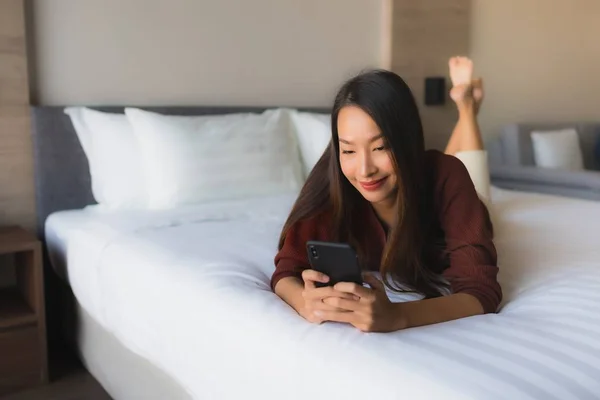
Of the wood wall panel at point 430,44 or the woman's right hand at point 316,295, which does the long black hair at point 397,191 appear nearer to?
the woman's right hand at point 316,295

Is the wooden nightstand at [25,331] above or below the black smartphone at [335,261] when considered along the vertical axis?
below

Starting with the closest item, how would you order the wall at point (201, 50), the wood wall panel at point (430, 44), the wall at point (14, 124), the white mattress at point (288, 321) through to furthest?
the white mattress at point (288, 321) < the wall at point (14, 124) < the wall at point (201, 50) < the wood wall panel at point (430, 44)

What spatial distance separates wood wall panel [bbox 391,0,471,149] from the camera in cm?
326

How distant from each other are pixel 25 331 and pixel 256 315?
1.14m

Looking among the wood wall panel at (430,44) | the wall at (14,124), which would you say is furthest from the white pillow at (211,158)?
the wood wall panel at (430,44)

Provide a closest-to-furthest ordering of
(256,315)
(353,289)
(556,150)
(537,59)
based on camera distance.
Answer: (353,289), (256,315), (556,150), (537,59)

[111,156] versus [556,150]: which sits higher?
[111,156]

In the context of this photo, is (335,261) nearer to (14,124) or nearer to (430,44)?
(14,124)

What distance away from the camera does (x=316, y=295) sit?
1.03 meters

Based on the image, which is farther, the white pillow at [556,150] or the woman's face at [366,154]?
the white pillow at [556,150]

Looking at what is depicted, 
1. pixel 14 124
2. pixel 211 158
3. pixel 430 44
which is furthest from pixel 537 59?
pixel 14 124

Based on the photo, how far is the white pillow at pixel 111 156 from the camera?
7.29 ft

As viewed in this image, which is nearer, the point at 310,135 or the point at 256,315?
the point at 256,315

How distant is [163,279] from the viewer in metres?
1.41
